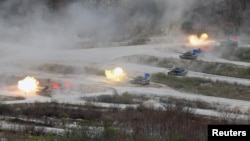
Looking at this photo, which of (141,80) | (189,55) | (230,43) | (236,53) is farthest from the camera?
(230,43)

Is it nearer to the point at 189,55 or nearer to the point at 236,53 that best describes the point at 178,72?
the point at 189,55

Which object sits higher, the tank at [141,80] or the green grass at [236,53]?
the green grass at [236,53]

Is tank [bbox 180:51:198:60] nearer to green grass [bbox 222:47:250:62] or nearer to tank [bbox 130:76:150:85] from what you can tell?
green grass [bbox 222:47:250:62]

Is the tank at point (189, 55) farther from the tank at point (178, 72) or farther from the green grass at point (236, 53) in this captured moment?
the tank at point (178, 72)

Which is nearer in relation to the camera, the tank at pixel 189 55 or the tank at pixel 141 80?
the tank at pixel 141 80

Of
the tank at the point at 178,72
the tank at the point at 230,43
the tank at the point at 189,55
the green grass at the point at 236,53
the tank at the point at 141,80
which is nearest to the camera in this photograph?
the tank at the point at 141,80

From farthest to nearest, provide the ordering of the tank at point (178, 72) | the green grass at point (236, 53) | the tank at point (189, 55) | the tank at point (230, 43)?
the tank at point (230, 43) → the green grass at point (236, 53) → the tank at point (189, 55) → the tank at point (178, 72)

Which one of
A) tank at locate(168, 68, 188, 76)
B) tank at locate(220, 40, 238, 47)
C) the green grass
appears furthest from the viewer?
tank at locate(220, 40, 238, 47)

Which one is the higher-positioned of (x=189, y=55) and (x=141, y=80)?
(x=189, y=55)

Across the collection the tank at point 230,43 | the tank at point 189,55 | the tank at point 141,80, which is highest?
the tank at point 230,43

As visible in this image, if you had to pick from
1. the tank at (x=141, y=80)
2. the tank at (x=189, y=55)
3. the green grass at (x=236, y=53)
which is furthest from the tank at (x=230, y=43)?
the tank at (x=141, y=80)

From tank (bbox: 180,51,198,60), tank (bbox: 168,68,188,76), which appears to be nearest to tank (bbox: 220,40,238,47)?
Result: tank (bbox: 180,51,198,60)

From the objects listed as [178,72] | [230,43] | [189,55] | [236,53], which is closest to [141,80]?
[178,72]
